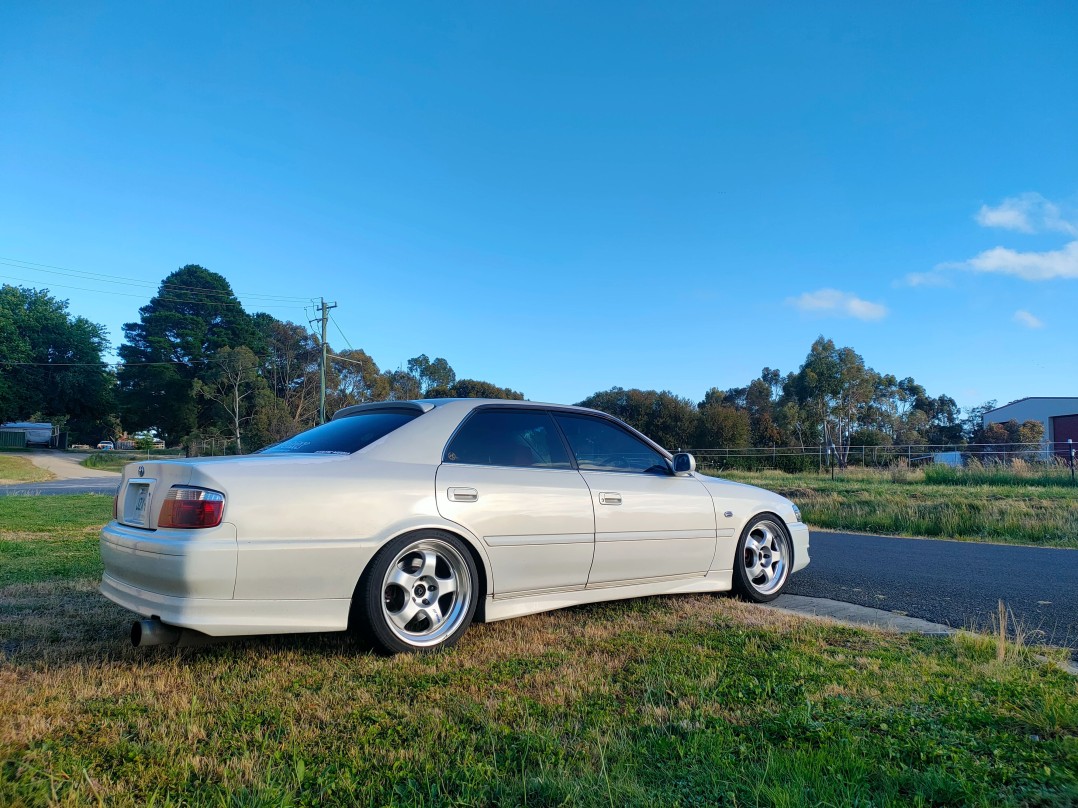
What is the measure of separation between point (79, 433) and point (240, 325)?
68.5ft

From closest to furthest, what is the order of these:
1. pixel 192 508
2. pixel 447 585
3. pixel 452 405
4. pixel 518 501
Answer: pixel 192 508 < pixel 447 585 < pixel 518 501 < pixel 452 405

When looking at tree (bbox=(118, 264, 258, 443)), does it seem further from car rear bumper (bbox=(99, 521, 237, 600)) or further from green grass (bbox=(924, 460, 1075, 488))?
car rear bumper (bbox=(99, 521, 237, 600))

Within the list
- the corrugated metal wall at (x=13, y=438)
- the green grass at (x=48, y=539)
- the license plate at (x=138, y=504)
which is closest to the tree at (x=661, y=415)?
the green grass at (x=48, y=539)

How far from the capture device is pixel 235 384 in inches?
1793

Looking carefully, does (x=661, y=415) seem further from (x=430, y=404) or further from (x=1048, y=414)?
(x=430, y=404)

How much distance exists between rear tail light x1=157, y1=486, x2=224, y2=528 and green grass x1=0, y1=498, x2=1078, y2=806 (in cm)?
70

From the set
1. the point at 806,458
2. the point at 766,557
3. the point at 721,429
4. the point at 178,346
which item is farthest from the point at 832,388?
the point at 178,346

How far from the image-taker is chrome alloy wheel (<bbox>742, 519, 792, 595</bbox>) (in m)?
5.17

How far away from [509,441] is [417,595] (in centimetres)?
110

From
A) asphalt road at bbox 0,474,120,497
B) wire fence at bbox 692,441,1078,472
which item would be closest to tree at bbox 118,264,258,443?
asphalt road at bbox 0,474,120,497

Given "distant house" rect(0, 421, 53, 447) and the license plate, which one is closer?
the license plate

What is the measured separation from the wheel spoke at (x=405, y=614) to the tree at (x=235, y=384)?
42255 mm

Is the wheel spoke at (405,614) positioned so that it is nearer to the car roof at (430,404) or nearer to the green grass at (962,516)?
the car roof at (430,404)

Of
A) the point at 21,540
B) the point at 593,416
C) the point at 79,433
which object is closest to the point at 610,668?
the point at 593,416
